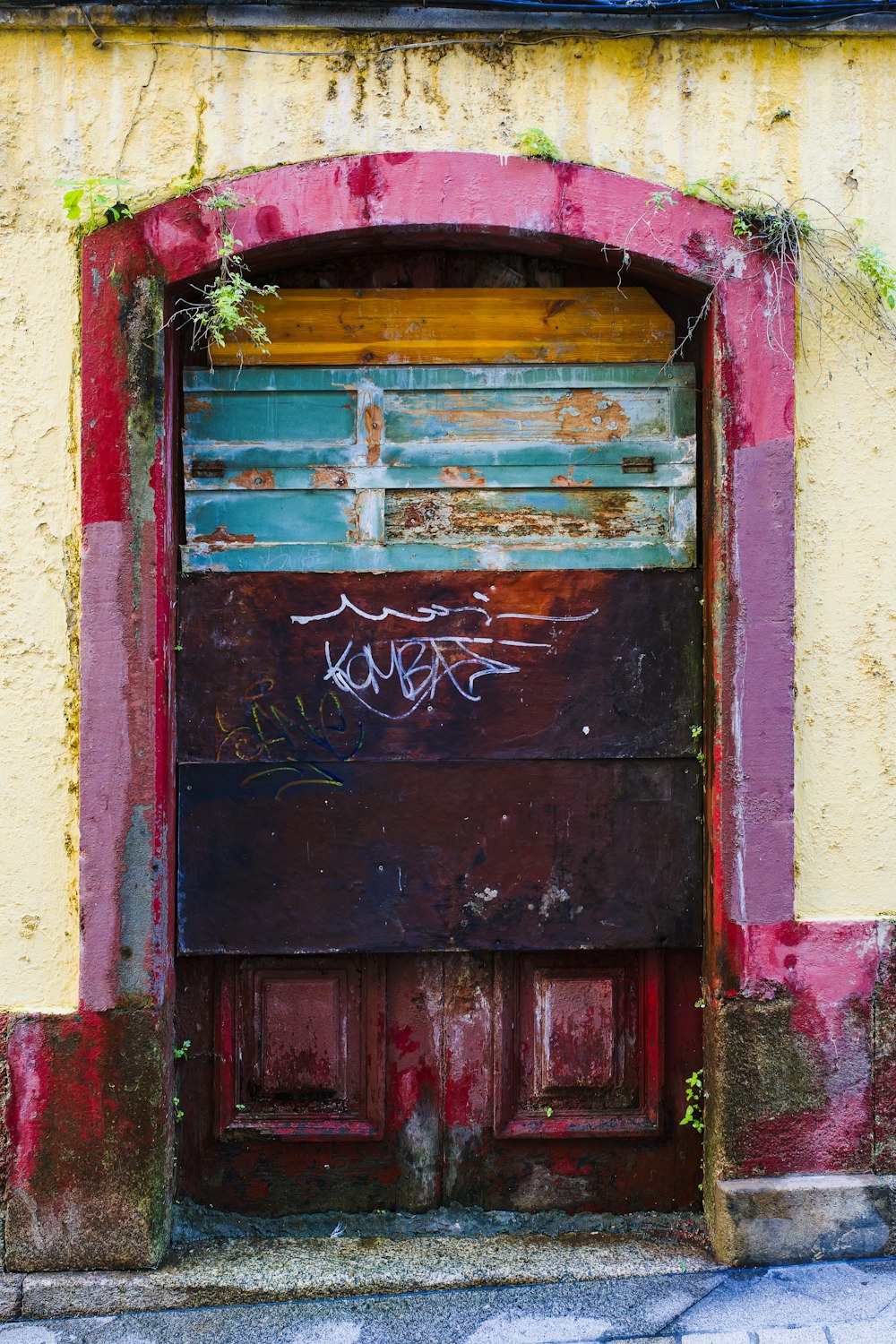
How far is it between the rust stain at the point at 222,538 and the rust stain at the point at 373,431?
1.53 feet

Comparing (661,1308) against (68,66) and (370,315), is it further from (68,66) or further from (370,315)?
(68,66)

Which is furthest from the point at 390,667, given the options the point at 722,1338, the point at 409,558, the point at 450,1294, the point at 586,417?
the point at 722,1338

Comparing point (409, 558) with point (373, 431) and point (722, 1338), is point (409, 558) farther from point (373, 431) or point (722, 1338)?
point (722, 1338)

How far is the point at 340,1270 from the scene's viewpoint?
300 centimetres

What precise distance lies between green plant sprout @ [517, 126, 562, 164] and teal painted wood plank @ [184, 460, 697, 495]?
0.93m

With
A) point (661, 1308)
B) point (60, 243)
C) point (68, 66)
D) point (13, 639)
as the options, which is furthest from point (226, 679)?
point (661, 1308)

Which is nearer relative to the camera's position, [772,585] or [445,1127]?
[772,585]

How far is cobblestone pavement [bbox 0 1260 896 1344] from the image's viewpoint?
2732 mm

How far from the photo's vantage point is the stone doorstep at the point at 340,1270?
290 centimetres

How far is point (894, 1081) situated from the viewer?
3121mm

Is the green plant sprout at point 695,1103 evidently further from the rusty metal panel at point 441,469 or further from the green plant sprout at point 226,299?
the green plant sprout at point 226,299

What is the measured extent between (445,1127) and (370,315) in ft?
9.09

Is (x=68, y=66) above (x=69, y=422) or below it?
above

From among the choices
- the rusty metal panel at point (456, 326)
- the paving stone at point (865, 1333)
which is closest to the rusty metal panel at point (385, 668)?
the rusty metal panel at point (456, 326)
